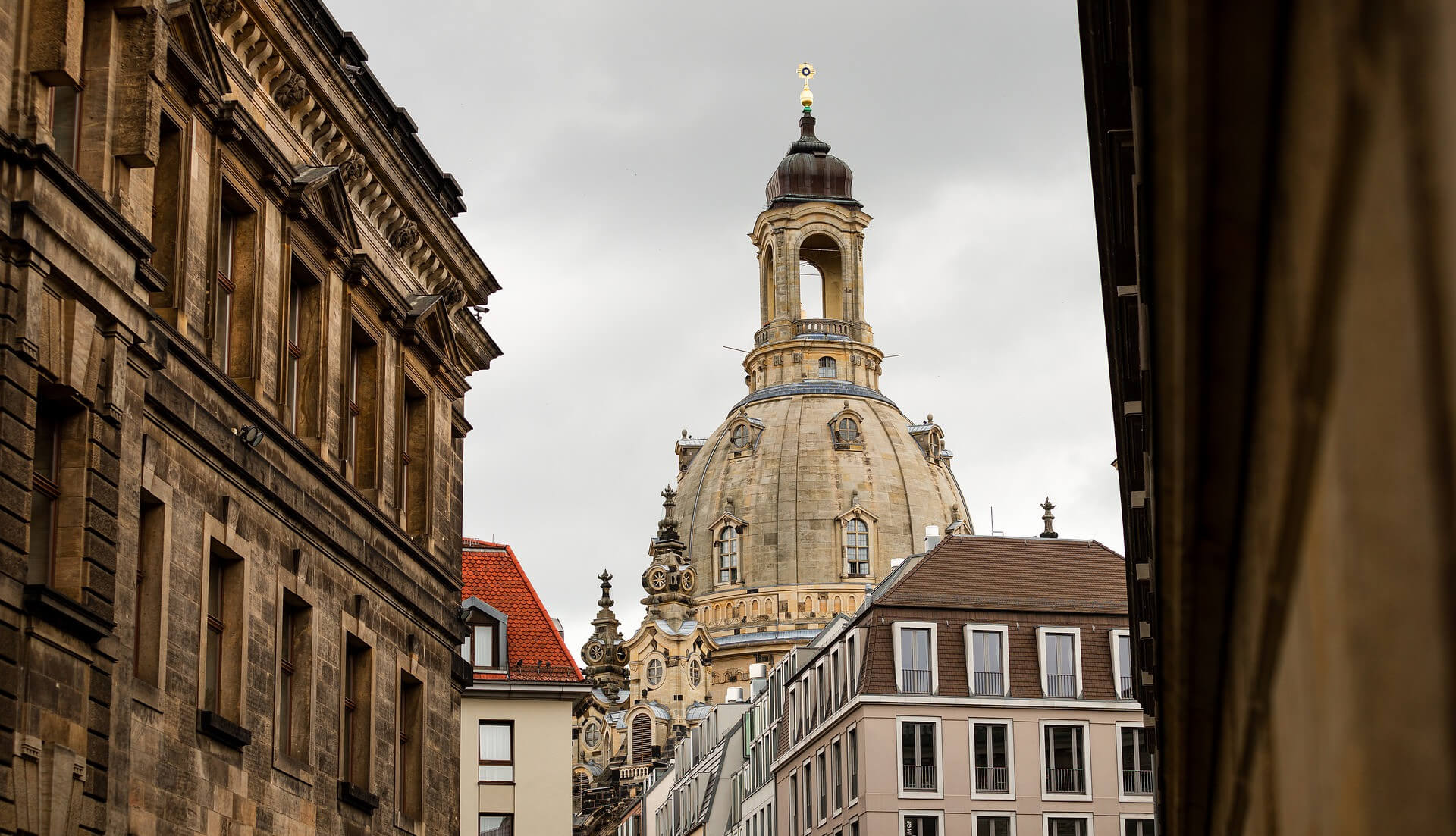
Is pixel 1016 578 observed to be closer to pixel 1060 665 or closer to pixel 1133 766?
pixel 1060 665

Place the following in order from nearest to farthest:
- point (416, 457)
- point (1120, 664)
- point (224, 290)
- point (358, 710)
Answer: point (224, 290)
point (358, 710)
point (416, 457)
point (1120, 664)

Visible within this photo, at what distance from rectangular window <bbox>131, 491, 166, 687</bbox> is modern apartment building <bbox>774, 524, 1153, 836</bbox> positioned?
161ft

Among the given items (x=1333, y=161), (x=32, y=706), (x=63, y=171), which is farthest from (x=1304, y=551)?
(x=63, y=171)

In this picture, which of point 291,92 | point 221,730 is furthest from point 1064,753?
point 221,730

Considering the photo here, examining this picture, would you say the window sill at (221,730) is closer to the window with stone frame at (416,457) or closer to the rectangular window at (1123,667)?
the window with stone frame at (416,457)

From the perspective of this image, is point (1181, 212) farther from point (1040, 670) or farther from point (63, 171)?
point (1040, 670)

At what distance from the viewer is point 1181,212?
12.8 feet

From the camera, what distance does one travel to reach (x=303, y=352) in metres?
30.2

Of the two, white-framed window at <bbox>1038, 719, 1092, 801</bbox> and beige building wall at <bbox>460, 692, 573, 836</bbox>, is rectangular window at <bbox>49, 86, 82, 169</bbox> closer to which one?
beige building wall at <bbox>460, 692, 573, 836</bbox>

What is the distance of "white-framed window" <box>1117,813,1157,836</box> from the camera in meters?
69.8

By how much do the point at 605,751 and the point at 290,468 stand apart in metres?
166

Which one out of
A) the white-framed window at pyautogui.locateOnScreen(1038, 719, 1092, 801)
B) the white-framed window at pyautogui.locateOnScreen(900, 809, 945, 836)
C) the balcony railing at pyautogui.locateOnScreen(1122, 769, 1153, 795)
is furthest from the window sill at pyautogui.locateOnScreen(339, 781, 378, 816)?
the balcony railing at pyautogui.locateOnScreen(1122, 769, 1153, 795)

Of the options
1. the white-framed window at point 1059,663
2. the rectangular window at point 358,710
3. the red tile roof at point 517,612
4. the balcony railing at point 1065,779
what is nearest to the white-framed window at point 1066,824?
the balcony railing at point 1065,779

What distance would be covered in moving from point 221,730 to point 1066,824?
4946 centimetres
